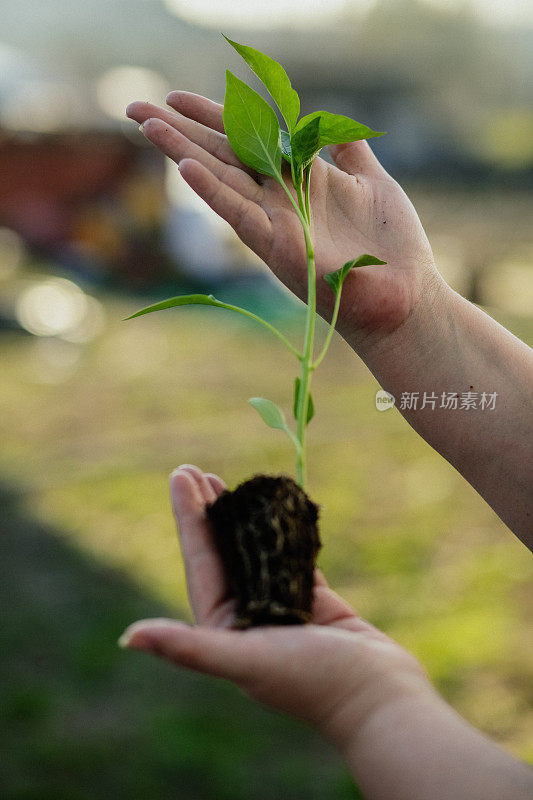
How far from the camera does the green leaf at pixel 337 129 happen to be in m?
0.98

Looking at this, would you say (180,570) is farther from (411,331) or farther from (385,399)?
(411,331)

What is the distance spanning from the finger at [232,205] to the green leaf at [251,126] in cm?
5

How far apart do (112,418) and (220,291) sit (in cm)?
216

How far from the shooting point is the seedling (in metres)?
0.92

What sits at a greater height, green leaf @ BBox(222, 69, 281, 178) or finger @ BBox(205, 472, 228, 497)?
green leaf @ BBox(222, 69, 281, 178)

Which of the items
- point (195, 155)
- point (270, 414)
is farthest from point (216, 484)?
point (195, 155)

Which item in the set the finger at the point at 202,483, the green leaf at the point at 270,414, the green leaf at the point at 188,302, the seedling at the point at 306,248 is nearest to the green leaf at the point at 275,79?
the seedling at the point at 306,248

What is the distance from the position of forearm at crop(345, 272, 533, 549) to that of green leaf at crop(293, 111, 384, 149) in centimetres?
25

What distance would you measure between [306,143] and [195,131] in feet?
0.63

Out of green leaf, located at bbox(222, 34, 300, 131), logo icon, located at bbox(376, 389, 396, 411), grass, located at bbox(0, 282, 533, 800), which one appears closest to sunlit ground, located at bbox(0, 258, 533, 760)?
grass, located at bbox(0, 282, 533, 800)

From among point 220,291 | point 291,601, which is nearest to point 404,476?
point 291,601

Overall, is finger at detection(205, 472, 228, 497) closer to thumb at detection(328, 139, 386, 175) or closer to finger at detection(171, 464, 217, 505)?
finger at detection(171, 464, 217, 505)

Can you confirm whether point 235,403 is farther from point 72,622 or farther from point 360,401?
point 72,622

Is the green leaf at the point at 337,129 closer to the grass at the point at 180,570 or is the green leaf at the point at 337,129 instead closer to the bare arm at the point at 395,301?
the bare arm at the point at 395,301
